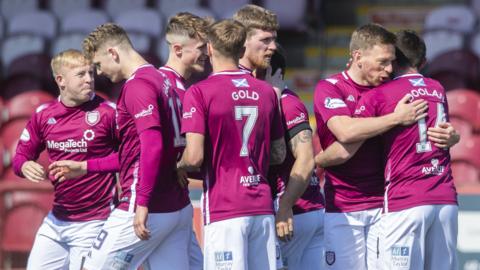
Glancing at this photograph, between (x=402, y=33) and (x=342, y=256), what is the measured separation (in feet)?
4.66

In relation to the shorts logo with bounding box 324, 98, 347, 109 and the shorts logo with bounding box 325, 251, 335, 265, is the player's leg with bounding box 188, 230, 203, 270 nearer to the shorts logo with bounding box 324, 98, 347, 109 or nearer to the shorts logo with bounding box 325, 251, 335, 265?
the shorts logo with bounding box 325, 251, 335, 265

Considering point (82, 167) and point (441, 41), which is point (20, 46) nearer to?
point (441, 41)

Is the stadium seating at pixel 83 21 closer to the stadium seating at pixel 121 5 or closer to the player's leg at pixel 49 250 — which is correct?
the stadium seating at pixel 121 5

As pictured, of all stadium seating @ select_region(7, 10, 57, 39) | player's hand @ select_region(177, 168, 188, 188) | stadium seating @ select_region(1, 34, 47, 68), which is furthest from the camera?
stadium seating @ select_region(7, 10, 57, 39)

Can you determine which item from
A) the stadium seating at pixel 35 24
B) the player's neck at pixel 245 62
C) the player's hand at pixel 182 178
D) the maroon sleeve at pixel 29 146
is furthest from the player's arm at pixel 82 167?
the stadium seating at pixel 35 24

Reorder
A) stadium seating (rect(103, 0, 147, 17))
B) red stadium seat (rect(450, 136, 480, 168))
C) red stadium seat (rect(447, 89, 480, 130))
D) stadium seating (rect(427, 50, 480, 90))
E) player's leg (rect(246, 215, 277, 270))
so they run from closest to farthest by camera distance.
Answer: player's leg (rect(246, 215, 277, 270)) → red stadium seat (rect(450, 136, 480, 168)) → red stadium seat (rect(447, 89, 480, 130)) → stadium seating (rect(427, 50, 480, 90)) → stadium seating (rect(103, 0, 147, 17))

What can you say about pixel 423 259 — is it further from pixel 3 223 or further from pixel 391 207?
pixel 3 223

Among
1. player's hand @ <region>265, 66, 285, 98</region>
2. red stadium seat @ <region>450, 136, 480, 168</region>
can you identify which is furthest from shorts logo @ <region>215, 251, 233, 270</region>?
red stadium seat @ <region>450, 136, 480, 168</region>

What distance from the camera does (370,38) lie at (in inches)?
269

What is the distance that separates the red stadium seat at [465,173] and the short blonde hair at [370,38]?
200 inches

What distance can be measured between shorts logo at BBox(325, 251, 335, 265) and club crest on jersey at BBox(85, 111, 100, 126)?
6.04 feet

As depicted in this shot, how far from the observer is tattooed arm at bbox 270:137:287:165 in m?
6.58

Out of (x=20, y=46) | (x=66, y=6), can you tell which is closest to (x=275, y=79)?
(x=20, y=46)

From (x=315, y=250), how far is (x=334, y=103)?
3.40ft
